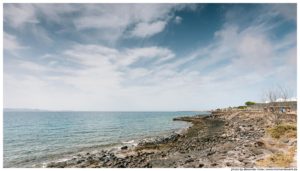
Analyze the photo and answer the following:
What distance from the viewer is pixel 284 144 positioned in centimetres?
1905

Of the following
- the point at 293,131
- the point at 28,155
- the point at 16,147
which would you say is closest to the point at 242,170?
the point at 293,131

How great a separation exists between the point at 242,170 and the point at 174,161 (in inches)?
→ 226

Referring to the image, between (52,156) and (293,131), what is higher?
(293,131)

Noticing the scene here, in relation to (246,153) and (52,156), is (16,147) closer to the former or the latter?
(52,156)

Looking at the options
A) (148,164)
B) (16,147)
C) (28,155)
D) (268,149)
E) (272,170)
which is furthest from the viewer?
(16,147)

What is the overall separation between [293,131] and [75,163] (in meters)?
22.0

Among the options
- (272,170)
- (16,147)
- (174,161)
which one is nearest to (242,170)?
(272,170)

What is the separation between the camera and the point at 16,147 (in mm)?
30297

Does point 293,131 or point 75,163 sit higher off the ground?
point 293,131

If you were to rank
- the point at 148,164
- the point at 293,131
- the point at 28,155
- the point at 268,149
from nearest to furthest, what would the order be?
the point at 148,164, the point at 268,149, the point at 293,131, the point at 28,155

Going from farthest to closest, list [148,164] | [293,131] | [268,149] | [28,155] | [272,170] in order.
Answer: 1. [28,155]
2. [293,131]
3. [268,149]
4. [148,164]
5. [272,170]

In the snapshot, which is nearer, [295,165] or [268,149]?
[295,165]

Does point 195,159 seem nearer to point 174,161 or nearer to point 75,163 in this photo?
point 174,161

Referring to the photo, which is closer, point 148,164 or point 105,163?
point 148,164
